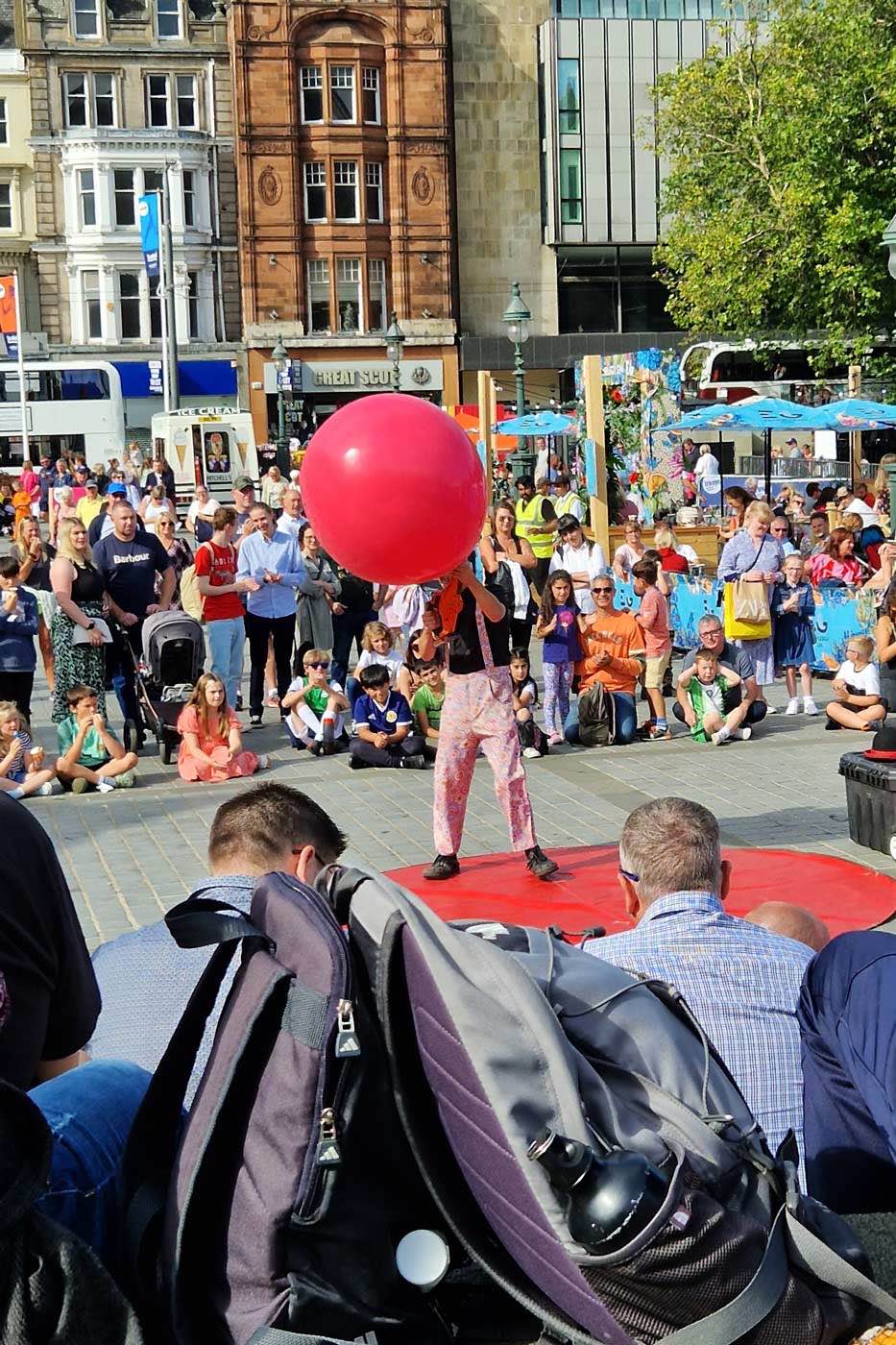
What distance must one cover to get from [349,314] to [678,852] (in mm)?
50343

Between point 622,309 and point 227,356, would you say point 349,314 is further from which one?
point 622,309

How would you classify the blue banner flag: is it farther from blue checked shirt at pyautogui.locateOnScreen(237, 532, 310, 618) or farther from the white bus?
blue checked shirt at pyautogui.locateOnScreen(237, 532, 310, 618)

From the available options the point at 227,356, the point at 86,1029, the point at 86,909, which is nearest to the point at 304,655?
the point at 86,909

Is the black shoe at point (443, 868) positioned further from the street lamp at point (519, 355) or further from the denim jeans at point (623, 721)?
the street lamp at point (519, 355)

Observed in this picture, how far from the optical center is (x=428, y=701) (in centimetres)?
1280

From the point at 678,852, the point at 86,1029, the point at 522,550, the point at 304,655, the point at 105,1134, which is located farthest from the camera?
the point at 522,550

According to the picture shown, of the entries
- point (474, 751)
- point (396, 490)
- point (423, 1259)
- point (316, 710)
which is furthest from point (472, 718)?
point (423, 1259)

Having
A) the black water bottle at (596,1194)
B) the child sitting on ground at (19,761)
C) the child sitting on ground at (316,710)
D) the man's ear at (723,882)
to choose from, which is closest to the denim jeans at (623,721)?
the child sitting on ground at (316,710)

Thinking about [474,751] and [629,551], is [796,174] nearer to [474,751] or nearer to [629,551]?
[629,551]

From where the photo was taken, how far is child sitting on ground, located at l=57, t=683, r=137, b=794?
38.7 feet

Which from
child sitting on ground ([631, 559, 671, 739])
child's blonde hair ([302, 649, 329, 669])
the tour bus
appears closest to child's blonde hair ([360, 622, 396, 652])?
child's blonde hair ([302, 649, 329, 669])

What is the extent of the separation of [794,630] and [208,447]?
1162 inches

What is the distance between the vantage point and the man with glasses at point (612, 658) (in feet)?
43.0

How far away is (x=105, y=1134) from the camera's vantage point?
2895 mm
